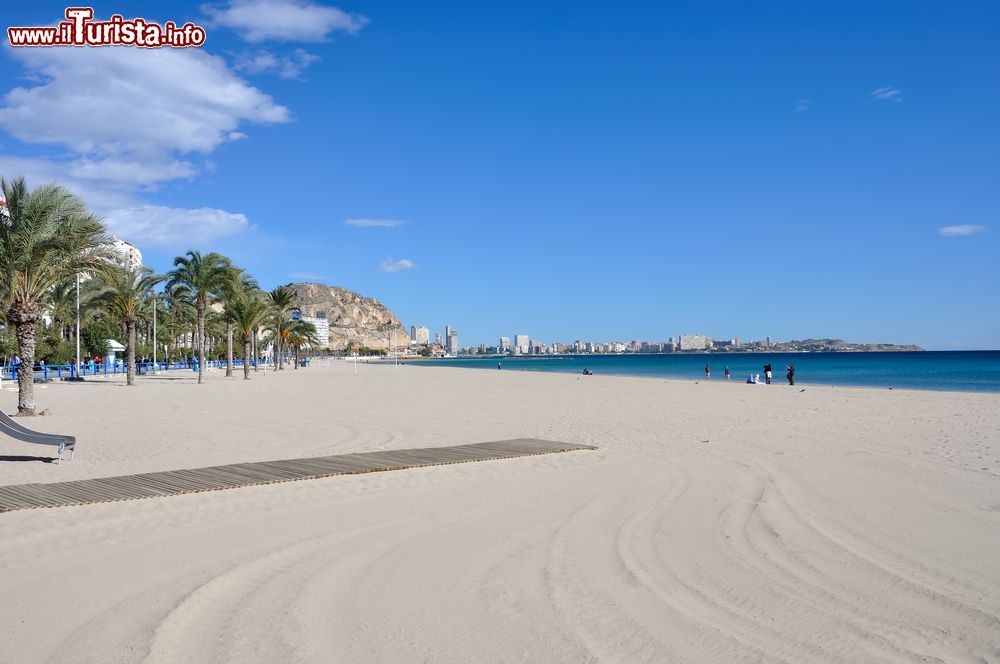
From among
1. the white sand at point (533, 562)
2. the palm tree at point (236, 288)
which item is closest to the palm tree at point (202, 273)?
the palm tree at point (236, 288)

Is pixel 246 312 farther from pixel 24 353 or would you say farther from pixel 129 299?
pixel 24 353

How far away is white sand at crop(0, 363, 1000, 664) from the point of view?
13.6 ft

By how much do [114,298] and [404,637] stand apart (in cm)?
3665

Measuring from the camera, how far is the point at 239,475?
924cm

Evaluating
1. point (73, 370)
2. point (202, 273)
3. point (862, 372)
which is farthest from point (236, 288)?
point (862, 372)

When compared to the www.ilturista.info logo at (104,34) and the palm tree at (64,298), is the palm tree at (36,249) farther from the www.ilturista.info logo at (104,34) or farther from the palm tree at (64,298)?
the palm tree at (64,298)

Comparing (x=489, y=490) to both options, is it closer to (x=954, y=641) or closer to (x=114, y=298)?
(x=954, y=641)

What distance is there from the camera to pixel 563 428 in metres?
16.0

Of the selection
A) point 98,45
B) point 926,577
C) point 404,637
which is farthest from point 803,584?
point 98,45

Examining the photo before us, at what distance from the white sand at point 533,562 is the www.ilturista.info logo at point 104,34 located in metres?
9.16

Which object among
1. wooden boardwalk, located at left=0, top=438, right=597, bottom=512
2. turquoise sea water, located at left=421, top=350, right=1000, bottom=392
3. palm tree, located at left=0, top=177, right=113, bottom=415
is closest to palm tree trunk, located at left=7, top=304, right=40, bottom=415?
palm tree, located at left=0, top=177, right=113, bottom=415

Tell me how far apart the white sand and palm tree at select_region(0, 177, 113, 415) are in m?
6.93

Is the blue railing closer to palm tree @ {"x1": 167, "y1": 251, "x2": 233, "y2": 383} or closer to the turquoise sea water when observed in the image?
palm tree @ {"x1": 167, "y1": 251, "x2": 233, "y2": 383}

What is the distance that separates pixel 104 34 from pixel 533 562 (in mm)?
15959
